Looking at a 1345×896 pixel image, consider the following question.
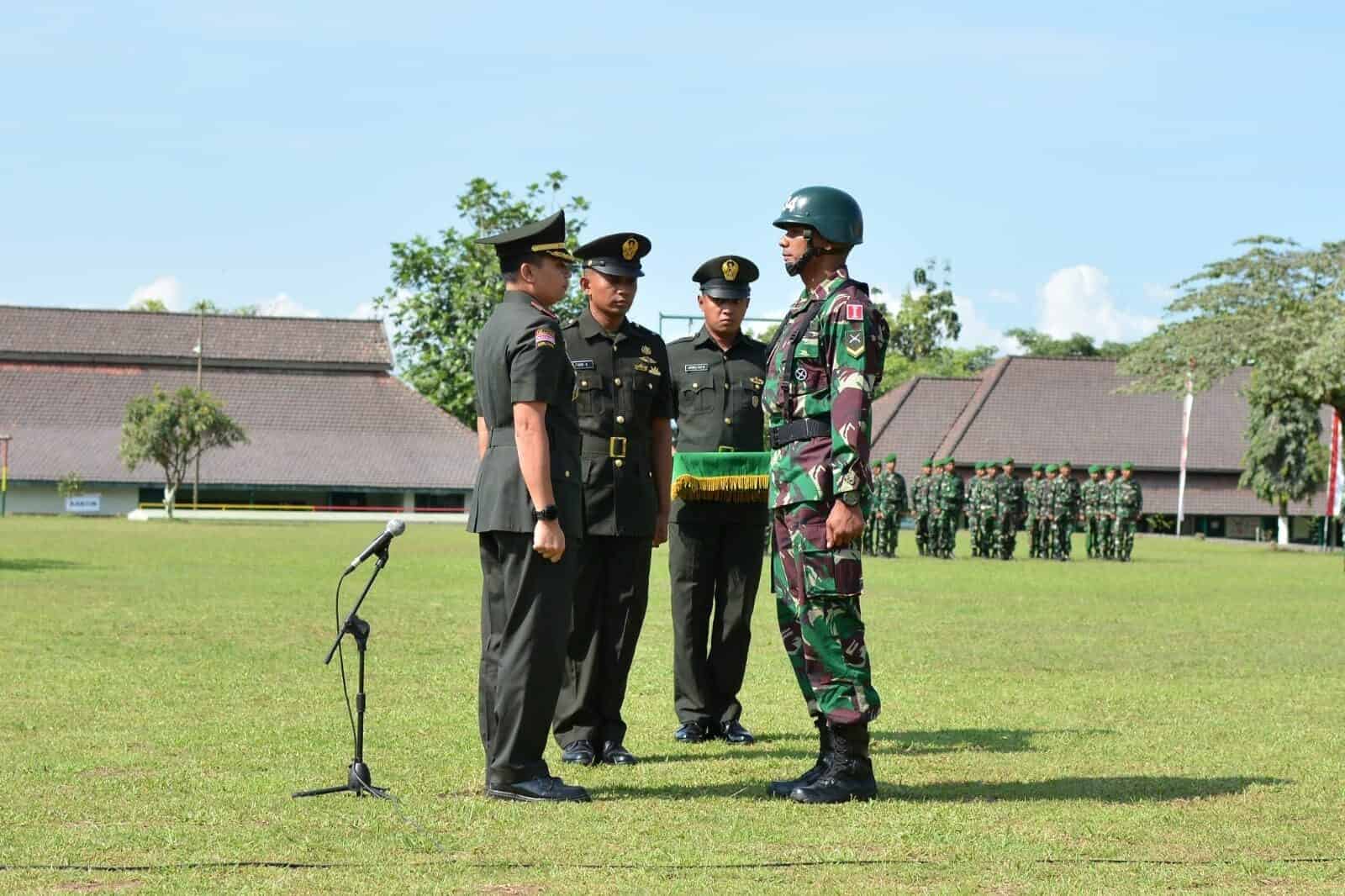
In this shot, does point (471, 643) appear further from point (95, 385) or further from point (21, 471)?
point (95, 385)

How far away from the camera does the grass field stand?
538cm

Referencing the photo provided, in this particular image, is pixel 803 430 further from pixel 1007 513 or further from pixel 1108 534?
pixel 1108 534

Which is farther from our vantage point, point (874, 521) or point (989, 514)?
point (874, 521)

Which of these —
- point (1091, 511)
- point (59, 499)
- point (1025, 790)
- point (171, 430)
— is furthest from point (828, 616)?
point (59, 499)

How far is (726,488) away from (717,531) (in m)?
0.32

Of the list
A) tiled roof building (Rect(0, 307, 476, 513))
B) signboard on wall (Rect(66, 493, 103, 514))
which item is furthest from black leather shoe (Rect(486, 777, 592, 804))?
signboard on wall (Rect(66, 493, 103, 514))

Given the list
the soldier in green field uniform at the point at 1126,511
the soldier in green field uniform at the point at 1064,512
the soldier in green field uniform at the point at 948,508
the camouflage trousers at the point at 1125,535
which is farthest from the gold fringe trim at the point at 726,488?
the camouflage trousers at the point at 1125,535

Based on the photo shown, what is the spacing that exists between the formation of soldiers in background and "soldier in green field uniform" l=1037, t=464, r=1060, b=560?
2 centimetres

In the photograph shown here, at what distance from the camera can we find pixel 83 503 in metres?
63.2

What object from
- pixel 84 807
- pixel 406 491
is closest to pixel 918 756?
pixel 84 807

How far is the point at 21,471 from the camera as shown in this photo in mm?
63562

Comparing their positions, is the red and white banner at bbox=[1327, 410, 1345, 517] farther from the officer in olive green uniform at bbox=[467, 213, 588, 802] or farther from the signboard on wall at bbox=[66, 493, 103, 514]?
the signboard on wall at bbox=[66, 493, 103, 514]

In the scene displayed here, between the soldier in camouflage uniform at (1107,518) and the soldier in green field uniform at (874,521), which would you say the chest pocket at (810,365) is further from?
the soldier in camouflage uniform at (1107,518)

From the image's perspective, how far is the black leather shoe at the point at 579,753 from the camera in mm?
7648
